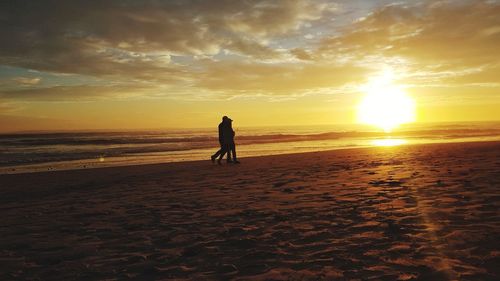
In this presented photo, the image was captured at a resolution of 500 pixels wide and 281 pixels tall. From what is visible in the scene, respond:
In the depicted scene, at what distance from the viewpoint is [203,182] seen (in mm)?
12266

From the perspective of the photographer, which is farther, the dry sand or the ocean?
the ocean

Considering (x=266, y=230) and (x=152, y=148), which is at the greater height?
(x=152, y=148)

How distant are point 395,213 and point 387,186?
9.76ft

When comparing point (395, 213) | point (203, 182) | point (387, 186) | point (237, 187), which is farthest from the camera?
point (203, 182)

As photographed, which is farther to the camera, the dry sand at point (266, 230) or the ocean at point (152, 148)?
Result: the ocean at point (152, 148)

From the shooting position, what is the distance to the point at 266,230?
6160mm

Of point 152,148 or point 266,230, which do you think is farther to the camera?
point 152,148

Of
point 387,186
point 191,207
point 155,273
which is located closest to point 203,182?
point 191,207

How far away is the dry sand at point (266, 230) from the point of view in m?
4.45

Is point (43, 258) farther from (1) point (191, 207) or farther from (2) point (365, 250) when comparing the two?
(2) point (365, 250)

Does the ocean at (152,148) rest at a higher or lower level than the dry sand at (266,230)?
higher

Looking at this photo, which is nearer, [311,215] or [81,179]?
[311,215]

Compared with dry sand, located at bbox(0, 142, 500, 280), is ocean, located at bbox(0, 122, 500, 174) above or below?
above

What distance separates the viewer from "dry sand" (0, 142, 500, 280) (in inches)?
175
